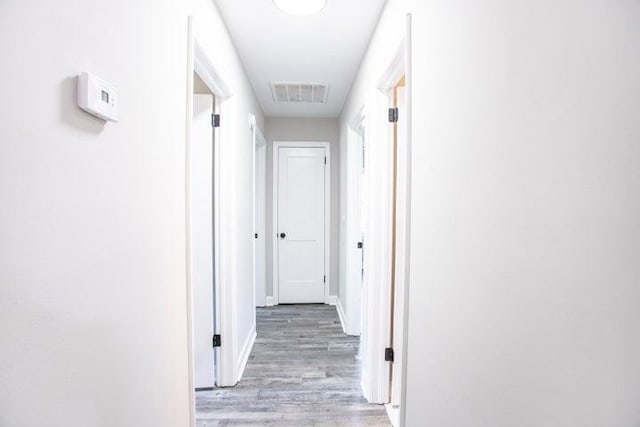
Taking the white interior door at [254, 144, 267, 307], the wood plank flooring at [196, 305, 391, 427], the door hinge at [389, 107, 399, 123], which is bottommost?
the wood plank flooring at [196, 305, 391, 427]

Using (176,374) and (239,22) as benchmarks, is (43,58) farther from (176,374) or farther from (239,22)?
(239,22)

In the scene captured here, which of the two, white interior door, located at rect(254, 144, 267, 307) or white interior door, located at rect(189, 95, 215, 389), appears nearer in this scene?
white interior door, located at rect(189, 95, 215, 389)

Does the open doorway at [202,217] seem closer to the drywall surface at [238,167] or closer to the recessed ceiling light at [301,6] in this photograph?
the drywall surface at [238,167]

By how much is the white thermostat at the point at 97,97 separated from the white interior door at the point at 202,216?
50.9 inches

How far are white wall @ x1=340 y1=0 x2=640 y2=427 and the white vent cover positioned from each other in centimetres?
205

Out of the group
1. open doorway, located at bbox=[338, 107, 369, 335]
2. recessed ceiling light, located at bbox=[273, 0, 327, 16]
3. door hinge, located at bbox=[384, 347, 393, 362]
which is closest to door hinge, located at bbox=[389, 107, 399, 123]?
recessed ceiling light, located at bbox=[273, 0, 327, 16]

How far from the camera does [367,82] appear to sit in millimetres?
2219

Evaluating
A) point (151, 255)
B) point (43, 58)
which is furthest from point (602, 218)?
point (151, 255)

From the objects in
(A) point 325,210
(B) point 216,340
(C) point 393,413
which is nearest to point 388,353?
(C) point 393,413

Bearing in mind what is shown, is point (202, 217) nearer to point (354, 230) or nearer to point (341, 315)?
point (354, 230)

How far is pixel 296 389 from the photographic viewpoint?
2.24 metres

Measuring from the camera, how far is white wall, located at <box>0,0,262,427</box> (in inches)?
21.8

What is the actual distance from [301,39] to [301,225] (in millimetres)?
2467

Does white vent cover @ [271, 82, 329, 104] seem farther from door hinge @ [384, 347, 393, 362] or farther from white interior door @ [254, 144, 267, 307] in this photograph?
door hinge @ [384, 347, 393, 362]
